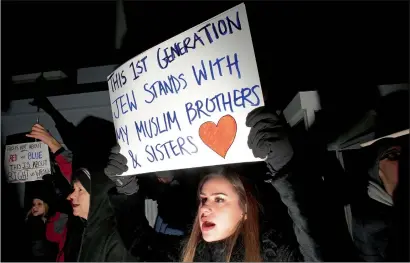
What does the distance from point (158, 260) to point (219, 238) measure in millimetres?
478

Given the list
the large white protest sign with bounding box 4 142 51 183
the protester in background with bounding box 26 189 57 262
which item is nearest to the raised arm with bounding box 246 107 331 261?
the large white protest sign with bounding box 4 142 51 183

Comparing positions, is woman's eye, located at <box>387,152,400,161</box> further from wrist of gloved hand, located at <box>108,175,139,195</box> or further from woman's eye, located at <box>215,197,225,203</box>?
wrist of gloved hand, located at <box>108,175,139,195</box>

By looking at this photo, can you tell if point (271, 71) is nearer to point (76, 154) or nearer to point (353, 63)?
point (353, 63)

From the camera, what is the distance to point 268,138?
45.3 inches

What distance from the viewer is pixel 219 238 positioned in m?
1.44

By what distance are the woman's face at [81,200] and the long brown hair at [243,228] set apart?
0.78 m

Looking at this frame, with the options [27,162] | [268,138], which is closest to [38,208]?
[27,162]

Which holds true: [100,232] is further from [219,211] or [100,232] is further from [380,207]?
[380,207]

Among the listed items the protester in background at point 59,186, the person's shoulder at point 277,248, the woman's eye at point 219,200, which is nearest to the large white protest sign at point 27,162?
the protester in background at point 59,186

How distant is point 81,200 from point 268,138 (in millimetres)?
1407

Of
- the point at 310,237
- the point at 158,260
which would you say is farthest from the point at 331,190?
the point at 158,260

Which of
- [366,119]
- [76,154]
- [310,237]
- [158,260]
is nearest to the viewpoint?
[310,237]

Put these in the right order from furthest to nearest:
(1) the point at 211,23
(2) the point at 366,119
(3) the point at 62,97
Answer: (3) the point at 62,97
(2) the point at 366,119
(1) the point at 211,23

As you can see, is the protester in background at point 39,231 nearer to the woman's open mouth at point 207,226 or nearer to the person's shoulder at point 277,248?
the woman's open mouth at point 207,226
